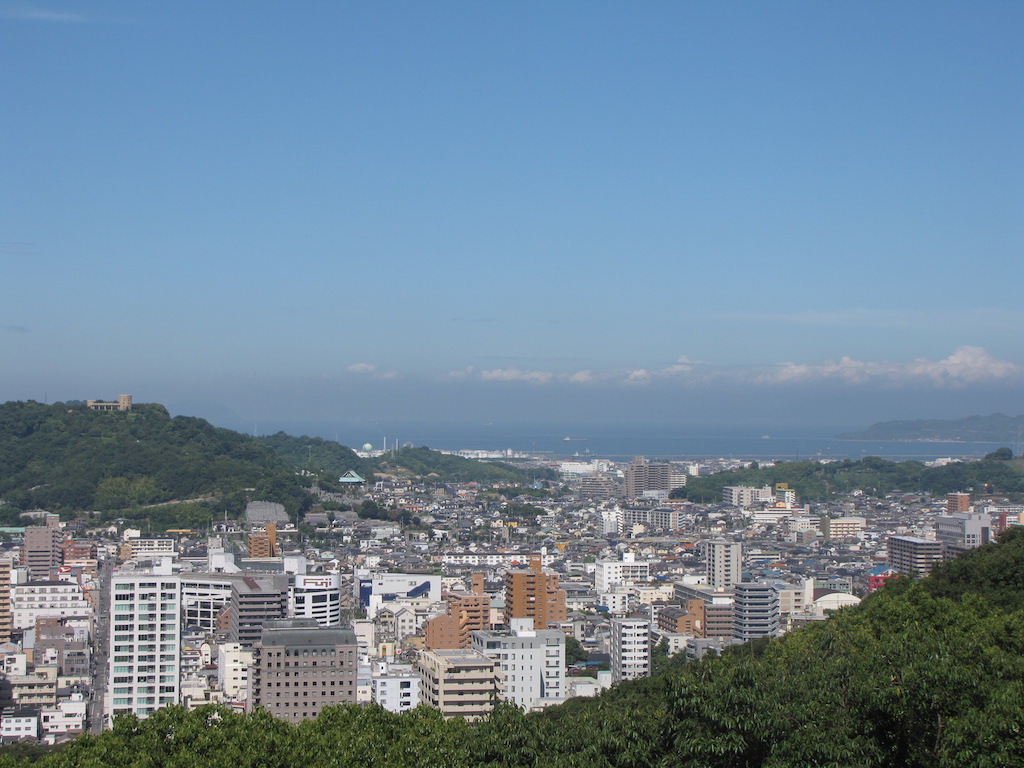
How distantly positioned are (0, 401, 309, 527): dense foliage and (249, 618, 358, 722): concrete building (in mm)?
24922

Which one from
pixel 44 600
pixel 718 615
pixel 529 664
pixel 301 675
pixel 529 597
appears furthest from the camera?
pixel 44 600

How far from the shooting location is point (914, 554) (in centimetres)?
2658

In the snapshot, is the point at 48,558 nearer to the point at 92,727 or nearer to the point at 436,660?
A: the point at 92,727

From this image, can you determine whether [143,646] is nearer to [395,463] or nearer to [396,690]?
[396,690]

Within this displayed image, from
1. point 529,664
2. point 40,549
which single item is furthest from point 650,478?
point 529,664

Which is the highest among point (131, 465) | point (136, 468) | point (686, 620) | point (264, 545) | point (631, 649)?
point (131, 465)

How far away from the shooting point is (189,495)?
40.5m

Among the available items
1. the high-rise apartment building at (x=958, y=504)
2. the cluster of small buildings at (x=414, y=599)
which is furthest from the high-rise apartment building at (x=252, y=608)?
the high-rise apartment building at (x=958, y=504)

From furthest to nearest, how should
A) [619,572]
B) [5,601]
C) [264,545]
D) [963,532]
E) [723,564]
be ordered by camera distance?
[264,545], [619,572], [963,532], [723,564], [5,601]

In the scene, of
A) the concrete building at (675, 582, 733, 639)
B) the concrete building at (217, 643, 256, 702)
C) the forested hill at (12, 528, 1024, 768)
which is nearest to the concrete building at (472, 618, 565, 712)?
the concrete building at (217, 643, 256, 702)

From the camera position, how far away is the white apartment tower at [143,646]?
13789 mm

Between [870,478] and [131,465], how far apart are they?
109 ft

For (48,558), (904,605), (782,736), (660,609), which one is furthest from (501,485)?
(782,736)

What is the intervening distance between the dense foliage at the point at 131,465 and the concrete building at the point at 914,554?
839 inches
